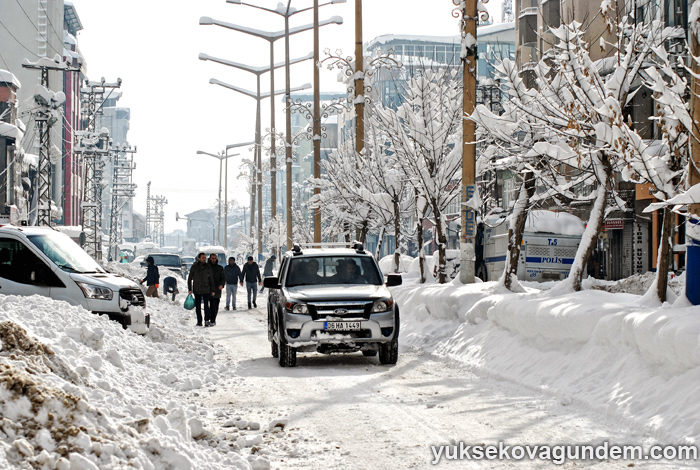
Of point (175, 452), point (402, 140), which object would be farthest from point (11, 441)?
point (402, 140)

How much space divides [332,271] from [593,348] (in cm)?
541

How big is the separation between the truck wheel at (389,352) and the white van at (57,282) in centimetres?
379

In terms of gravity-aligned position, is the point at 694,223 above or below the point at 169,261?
above

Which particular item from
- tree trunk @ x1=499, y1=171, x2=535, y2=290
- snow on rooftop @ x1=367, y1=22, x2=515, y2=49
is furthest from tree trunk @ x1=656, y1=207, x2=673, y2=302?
snow on rooftop @ x1=367, y1=22, x2=515, y2=49

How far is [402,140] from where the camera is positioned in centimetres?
2378

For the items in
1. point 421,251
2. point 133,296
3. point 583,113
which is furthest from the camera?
point 421,251

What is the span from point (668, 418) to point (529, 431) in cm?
112

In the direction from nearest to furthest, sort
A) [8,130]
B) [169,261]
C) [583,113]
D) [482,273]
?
[583,113]
[482,273]
[169,261]
[8,130]

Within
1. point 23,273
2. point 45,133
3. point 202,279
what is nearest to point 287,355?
point 23,273

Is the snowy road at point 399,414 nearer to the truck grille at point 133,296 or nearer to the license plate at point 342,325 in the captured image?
the license plate at point 342,325

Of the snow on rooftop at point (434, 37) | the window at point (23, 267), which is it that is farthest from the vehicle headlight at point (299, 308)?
the snow on rooftop at point (434, 37)

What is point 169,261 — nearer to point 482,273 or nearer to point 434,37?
point 482,273

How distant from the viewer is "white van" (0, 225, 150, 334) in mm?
14719

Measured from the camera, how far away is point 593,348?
10.7 m
